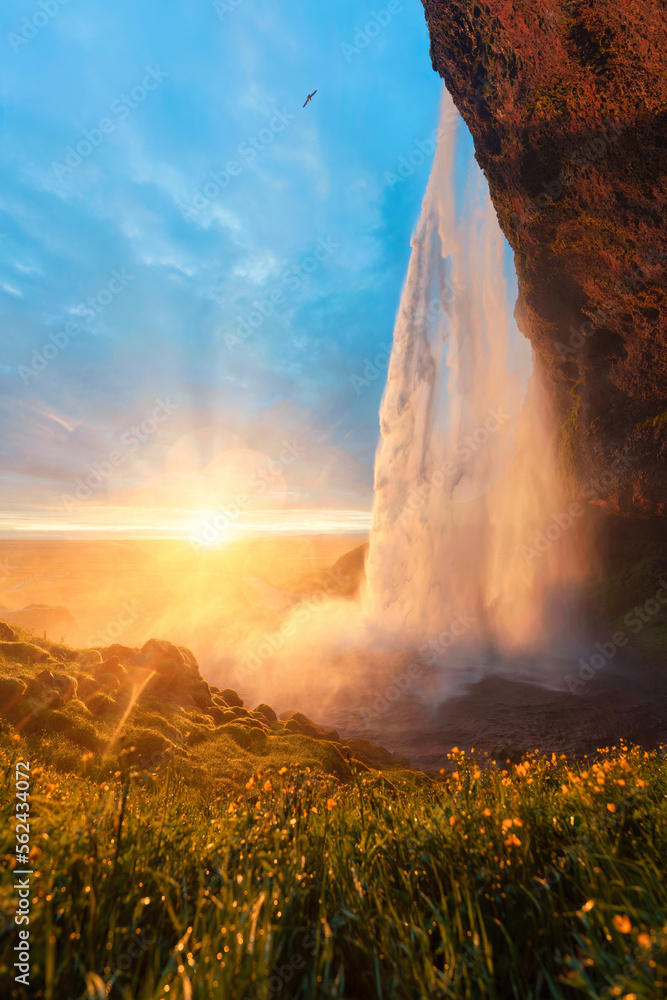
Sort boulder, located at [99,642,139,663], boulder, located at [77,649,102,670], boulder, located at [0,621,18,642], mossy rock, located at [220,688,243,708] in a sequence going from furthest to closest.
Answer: mossy rock, located at [220,688,243,708]
boulder, located at [99,642,139,663]
boulder, located at [77,649,102,670]
boulder, located at [0,621,18,642]

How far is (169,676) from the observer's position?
628 inches

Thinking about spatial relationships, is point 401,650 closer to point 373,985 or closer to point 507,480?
point 507,480

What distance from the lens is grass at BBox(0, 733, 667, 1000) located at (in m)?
1.82

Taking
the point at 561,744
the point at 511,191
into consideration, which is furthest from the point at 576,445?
the point at 561,744

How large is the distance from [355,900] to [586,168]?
838 inches

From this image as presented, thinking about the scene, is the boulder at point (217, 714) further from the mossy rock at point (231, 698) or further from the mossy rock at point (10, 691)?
the mossy rock at point (10, 691)

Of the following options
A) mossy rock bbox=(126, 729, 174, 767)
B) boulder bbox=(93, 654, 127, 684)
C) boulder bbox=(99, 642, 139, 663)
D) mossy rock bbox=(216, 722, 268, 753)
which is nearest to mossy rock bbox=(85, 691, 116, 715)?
mossy rock bbox=(126, 729, 174, 767)

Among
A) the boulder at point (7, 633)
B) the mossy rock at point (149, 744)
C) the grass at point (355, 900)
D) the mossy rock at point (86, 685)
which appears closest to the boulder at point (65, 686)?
the mossy rock at point (86, 685)

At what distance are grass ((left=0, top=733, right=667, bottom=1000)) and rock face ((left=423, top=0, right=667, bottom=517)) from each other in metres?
19.2

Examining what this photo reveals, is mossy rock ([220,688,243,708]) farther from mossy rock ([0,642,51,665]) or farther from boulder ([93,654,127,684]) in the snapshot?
mossy rock ([0,642,51,665])

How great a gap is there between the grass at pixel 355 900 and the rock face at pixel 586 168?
1922 centimetres

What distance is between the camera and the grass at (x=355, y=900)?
1.82 m

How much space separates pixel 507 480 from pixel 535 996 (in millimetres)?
44705

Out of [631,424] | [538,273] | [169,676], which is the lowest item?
[169,676]
